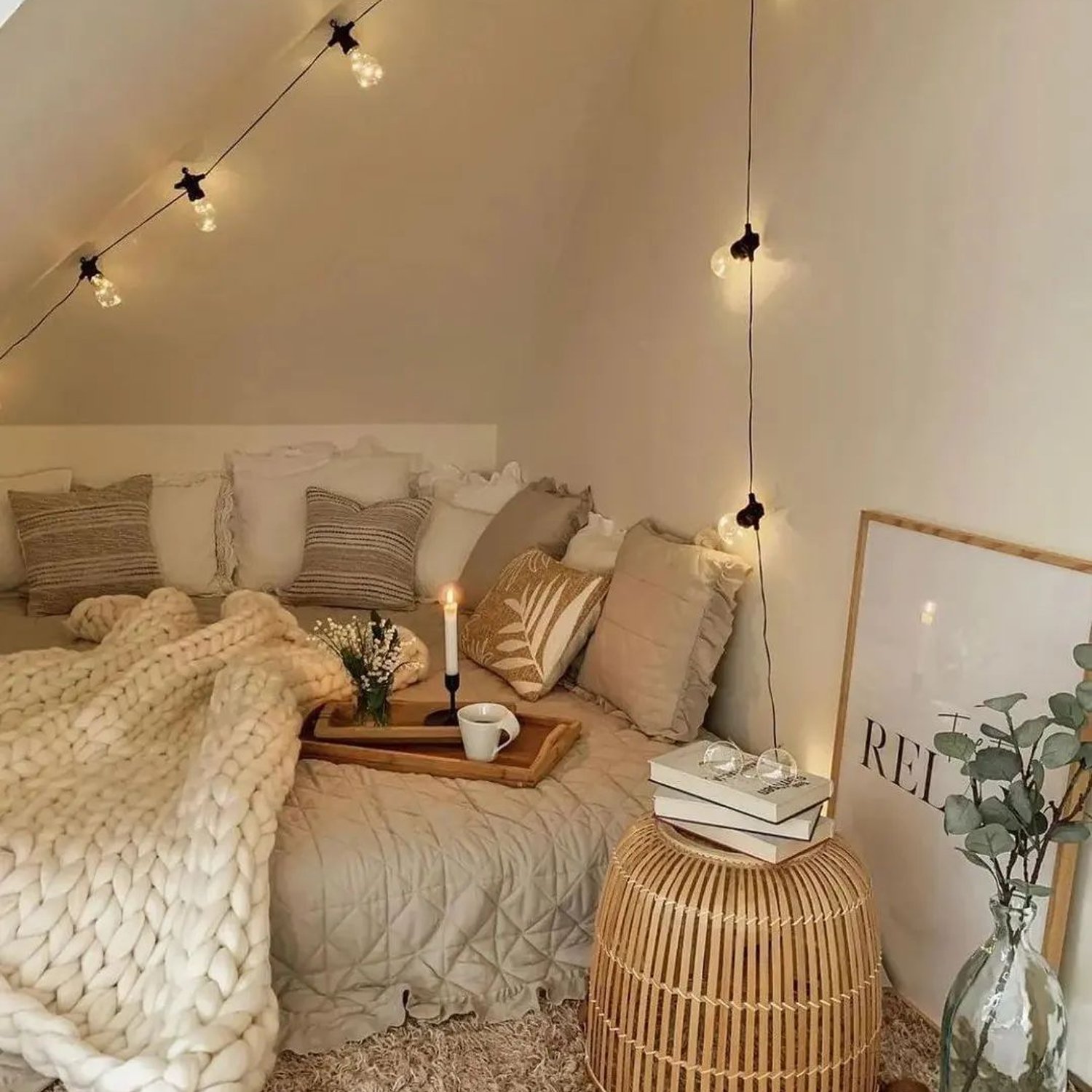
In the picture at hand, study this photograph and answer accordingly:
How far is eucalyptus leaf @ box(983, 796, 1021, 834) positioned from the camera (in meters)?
1.41

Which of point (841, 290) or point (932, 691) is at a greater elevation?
point (841, 290)

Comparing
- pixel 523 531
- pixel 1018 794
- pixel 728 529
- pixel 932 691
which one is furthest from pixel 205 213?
pixel 1018 794

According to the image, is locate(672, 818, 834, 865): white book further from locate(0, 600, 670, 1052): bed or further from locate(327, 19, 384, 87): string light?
locate(327, 19, 384, 87): string light

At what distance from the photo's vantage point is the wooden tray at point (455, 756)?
209cm

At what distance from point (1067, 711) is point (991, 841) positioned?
19 centimetres

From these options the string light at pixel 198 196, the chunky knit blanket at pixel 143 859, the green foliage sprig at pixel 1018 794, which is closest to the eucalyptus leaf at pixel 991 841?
the green foliage sprig at pixel 1018 794

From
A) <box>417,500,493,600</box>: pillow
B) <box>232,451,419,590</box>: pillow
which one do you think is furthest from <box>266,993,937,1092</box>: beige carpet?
<box>232,451,419,590</box>: pillow

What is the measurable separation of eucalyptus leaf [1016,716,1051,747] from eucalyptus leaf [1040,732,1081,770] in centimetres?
2

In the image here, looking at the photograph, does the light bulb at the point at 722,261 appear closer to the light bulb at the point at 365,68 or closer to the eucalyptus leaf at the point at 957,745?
the light bulb at the point at 365,68

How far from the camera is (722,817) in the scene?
1.68m

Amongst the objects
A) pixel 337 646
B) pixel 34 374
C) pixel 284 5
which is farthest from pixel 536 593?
pixel 34 374

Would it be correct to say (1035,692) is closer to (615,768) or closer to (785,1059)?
(785,1059)

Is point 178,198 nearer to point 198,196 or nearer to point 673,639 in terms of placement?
point 198,196

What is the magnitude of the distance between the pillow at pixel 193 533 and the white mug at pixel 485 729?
1.33 meters
